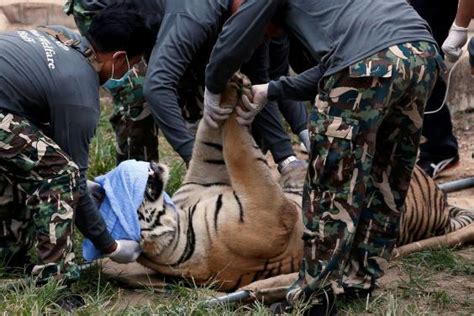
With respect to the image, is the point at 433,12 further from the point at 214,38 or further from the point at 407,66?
the point at 407,66

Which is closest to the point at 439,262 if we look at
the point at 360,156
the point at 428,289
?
the point at 428,289

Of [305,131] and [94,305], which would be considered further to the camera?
[305,131]

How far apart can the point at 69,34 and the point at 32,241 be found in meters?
1.04

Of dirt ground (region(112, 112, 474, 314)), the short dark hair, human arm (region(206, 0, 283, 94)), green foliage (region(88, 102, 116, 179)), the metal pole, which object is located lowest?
green foliage (region(88, 102, 116, 179))

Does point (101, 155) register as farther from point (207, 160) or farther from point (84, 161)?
point (84, 161)

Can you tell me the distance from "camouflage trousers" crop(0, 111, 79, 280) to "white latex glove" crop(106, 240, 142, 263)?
0.24m

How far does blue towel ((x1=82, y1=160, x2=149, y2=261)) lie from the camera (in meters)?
4.71

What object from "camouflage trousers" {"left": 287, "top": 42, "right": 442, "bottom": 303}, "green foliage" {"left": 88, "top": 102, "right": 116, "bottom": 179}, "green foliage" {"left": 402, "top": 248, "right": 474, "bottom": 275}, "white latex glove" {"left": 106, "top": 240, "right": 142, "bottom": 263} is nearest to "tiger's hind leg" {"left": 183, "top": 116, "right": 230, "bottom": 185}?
"white latex glove" {"left": 106, "top": 240, "right": 142, "bottom": 263}

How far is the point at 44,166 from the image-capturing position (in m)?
4.31

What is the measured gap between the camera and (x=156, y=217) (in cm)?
488

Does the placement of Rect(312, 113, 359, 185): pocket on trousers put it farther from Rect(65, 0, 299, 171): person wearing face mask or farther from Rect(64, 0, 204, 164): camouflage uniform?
Rect(64, 0, 204, 164): camouflage uniform

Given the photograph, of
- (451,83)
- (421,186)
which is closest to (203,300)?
(421,186)

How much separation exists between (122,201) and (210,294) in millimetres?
614

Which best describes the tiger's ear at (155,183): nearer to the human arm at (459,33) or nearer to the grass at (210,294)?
the grass at (210,294)
